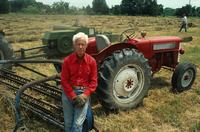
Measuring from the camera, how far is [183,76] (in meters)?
3.70

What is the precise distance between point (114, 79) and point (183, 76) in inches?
77.5

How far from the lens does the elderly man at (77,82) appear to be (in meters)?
1.76

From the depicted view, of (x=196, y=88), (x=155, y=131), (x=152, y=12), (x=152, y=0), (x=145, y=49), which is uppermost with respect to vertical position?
(x=152, y=0)

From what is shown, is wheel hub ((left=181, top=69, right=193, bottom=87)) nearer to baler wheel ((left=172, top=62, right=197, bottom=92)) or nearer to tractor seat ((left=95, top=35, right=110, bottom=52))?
baler wheel ((left=172, top=62, right=197, bottom=92))

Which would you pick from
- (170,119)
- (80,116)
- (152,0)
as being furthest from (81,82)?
(152,0)

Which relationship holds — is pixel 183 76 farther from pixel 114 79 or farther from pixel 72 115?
pixel 72 115

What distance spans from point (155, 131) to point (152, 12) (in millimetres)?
53170

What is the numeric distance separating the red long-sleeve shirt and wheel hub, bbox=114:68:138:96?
1.00m

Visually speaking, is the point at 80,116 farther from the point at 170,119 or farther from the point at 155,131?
the point at 170,119

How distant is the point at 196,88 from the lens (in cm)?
384

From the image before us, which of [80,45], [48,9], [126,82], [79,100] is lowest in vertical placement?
[126,82]

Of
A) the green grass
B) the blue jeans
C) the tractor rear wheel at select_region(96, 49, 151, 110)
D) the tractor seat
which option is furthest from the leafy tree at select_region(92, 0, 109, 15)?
the blue jeans

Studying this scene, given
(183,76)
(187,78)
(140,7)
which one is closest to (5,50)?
(183,76)

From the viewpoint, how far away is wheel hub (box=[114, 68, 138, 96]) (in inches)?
110
